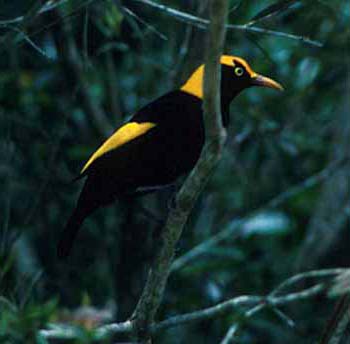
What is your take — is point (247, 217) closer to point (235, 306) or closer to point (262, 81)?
point (262, 81)

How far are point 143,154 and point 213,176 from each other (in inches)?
77.3

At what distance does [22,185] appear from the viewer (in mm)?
6836

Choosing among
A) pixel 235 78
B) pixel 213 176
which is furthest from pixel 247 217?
pixel 235 78

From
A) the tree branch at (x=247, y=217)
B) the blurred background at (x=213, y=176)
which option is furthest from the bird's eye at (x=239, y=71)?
the tree branch at (x=247, y=217)

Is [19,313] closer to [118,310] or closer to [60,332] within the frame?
[60,332]

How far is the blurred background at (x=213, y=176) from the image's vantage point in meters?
6.36

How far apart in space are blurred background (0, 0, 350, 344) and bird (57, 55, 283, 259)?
1119 millimetres

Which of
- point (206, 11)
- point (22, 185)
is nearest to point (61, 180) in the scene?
point (22, 185)

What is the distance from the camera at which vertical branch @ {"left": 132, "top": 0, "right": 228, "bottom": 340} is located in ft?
10.2

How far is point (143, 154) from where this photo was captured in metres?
Answer: 4.85

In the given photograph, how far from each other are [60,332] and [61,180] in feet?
10.6

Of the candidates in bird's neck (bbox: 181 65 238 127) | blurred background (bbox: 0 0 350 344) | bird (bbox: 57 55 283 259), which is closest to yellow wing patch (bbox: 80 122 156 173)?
bird (bbox: 57 55 283 259)

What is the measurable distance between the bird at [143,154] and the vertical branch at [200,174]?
891mm

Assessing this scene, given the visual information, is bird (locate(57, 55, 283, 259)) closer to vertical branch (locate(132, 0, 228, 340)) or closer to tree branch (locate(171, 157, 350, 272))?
vertical branch (locate(132, 0, 228, 340))
